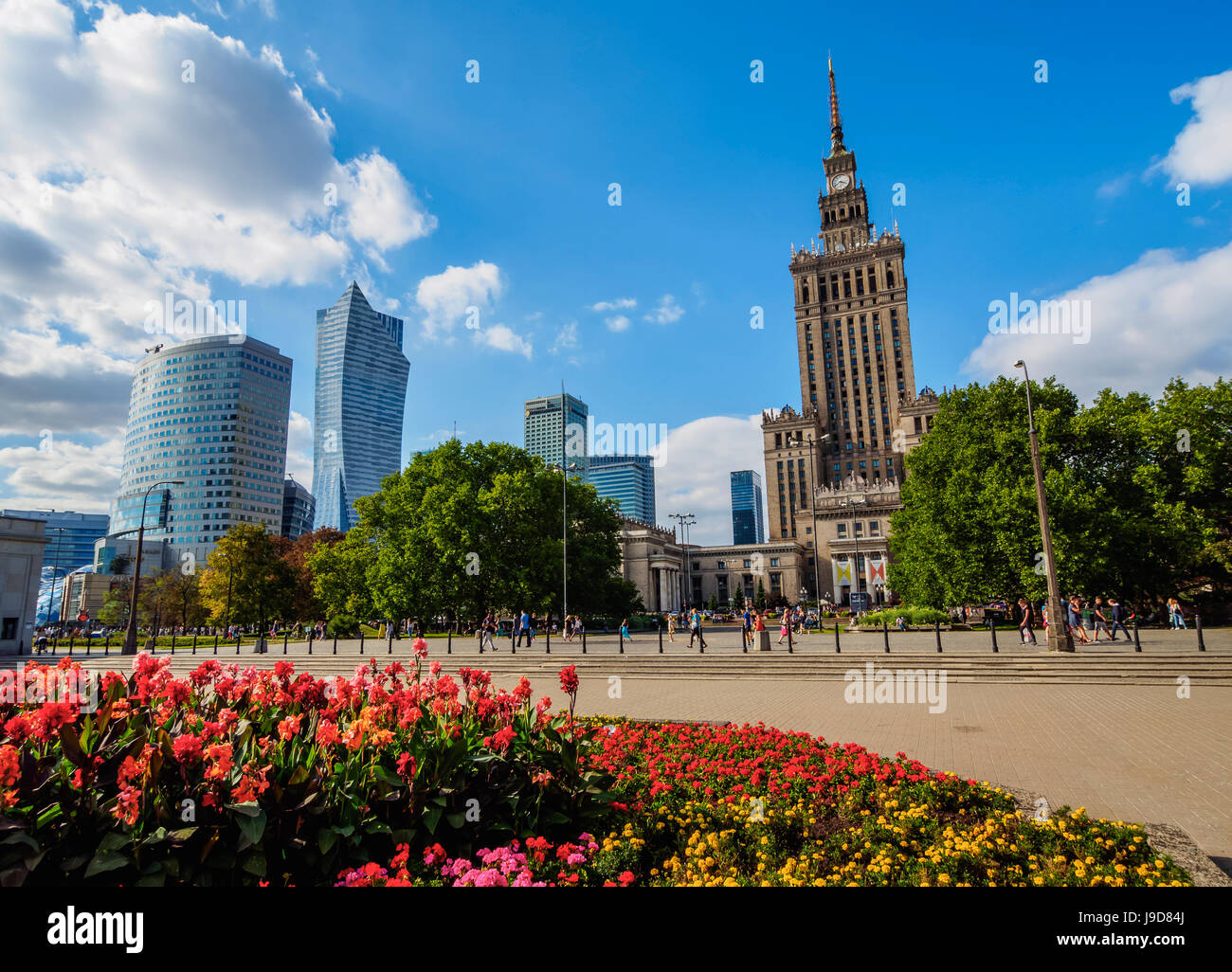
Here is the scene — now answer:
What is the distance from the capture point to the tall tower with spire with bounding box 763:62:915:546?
386 ft

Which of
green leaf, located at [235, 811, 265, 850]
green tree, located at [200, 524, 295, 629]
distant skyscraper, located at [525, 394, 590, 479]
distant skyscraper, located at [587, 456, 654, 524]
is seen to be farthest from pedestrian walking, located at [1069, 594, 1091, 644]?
distant skyscraper, located at [587, 456, 654, 524]

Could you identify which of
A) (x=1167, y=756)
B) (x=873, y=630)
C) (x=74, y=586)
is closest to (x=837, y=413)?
(x=873, y=630)

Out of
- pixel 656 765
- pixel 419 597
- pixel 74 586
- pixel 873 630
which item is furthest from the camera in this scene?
pixel 74 586

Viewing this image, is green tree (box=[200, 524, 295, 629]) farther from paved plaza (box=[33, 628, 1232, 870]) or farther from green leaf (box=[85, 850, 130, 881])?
green leaf (box=[85, 850, 130, 881])

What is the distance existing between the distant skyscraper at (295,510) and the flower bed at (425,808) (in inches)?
7137

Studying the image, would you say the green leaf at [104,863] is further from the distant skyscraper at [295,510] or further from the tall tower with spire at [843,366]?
the distant skyscraper at [295,510]

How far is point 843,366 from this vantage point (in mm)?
122500

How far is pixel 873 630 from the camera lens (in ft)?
126

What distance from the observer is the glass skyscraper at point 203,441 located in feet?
469

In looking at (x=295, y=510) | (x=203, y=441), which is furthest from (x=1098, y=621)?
(x=295, y=510)

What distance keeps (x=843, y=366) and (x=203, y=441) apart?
14549 cm

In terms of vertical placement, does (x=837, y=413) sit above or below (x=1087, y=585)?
above

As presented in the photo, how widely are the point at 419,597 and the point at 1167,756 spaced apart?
39290mm
